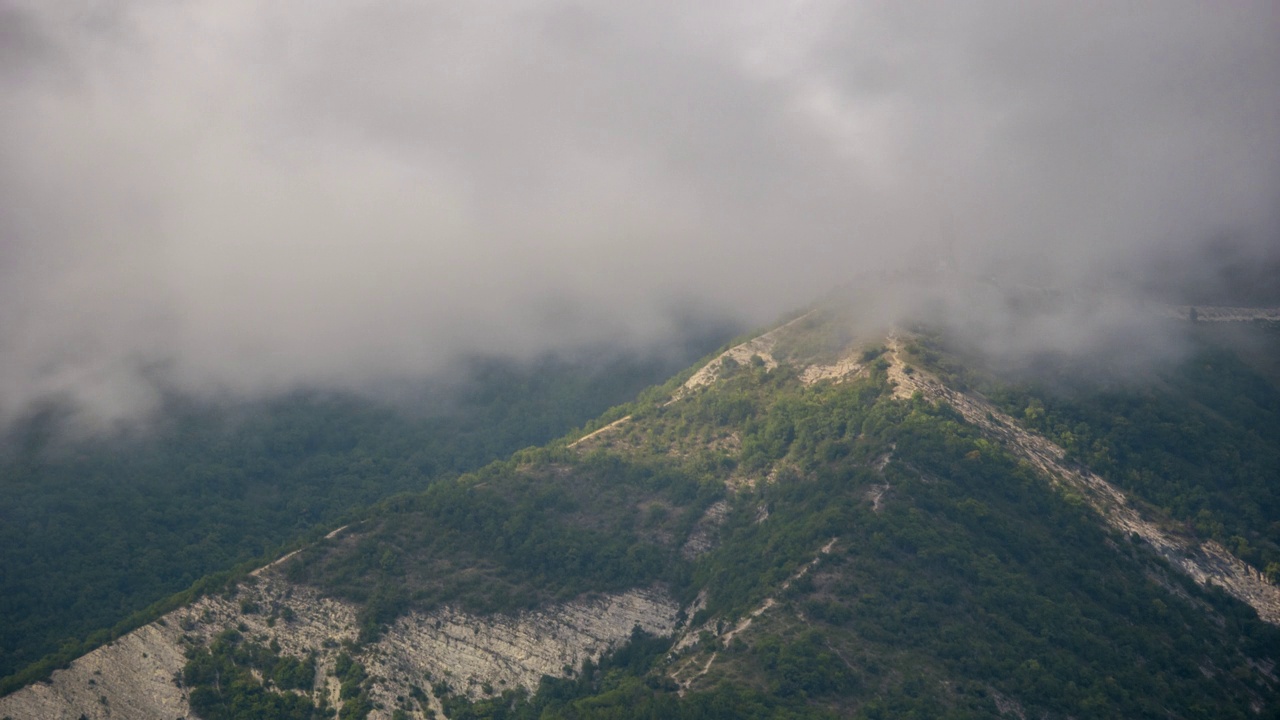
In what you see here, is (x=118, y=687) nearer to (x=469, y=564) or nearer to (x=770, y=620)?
(x=469, y=564)

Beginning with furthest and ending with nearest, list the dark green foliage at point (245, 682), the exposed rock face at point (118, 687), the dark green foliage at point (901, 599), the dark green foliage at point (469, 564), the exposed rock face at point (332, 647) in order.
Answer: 1. the dark green foliage at point (469, 564)
2. the dark green foliage at point (245, 682)
3. the exposed rock face at point (332, 647)
4. the dark green foliage at point (901, 599)
5. the exposed rock face at point (118, 687)

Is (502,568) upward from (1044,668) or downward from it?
upward

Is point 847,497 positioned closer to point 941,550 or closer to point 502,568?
point 941,550

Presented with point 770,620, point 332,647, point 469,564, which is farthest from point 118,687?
point 770,620

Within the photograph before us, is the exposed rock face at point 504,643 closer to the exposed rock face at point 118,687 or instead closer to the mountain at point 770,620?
the mountain at point 770,620

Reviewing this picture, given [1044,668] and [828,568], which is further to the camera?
[828,568]

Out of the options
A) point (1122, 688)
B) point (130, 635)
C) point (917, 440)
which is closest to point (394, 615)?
point (130, 635)

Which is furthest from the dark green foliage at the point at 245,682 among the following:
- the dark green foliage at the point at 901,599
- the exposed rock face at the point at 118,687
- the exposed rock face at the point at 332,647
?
the dark green foliage at the point at 901,599

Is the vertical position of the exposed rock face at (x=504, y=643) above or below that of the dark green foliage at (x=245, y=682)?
below
